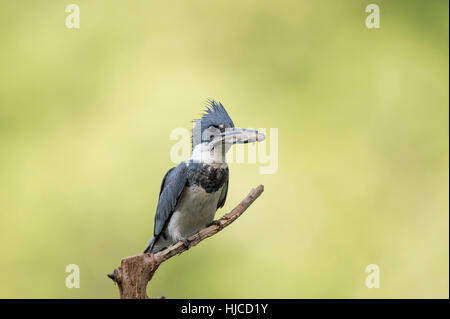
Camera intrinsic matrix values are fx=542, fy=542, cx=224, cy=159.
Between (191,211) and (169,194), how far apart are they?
0.18 m

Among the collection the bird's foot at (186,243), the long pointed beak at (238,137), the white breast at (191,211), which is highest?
the long pointed beak at (238,137)

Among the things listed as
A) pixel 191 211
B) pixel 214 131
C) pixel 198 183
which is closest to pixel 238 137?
pixel 214 131

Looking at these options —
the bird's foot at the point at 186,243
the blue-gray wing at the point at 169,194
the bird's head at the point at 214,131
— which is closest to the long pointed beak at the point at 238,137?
the bird's head at the point at 214,131

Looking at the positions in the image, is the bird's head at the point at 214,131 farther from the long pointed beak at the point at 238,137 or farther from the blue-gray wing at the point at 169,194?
the blue-gray wing at the point at 169,194

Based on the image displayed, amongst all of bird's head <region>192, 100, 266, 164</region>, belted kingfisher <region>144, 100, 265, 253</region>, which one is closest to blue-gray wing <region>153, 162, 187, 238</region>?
belted kingfisher <region>144, 100, 265, 253</region>

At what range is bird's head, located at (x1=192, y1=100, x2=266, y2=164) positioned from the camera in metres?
3.26

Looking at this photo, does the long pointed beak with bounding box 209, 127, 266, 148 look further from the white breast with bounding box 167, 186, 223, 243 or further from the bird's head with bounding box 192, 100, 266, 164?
the white breast with bounding box 167, 186, 223, 243

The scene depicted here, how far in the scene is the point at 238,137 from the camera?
10.1ft

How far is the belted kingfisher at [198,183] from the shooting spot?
3355 mm

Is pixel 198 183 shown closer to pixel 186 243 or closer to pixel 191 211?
pixel 191 211
